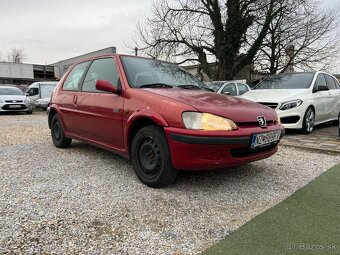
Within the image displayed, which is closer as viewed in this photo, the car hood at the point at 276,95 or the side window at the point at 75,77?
the side window at the point at 75,77

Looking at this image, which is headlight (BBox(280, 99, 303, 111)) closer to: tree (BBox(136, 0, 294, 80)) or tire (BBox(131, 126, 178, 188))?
tire (BBox(131, 126, 178, 188))

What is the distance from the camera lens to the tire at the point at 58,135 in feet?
18.0

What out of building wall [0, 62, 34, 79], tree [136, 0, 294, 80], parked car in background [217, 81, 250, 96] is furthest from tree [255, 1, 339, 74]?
building wall [0, 62, 34, 79]

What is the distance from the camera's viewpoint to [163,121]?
128 inches

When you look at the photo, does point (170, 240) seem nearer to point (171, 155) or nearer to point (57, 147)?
point (171, 155)

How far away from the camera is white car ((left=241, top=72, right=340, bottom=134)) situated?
7098 millimetres

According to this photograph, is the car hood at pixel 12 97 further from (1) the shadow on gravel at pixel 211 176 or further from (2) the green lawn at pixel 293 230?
(2) the green lawn at pixel 293 230

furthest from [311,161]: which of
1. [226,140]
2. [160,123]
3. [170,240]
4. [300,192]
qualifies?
[170,240]

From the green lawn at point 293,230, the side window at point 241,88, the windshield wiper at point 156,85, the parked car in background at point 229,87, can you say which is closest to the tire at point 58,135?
the windshield wiper at point 156,85

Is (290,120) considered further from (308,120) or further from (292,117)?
(308,120)

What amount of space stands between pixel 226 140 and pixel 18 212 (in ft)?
6.62

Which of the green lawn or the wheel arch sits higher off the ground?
the wheel arch

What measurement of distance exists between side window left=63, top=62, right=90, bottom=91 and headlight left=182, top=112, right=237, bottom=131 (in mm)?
2465

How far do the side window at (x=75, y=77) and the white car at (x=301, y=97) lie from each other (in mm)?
4192
